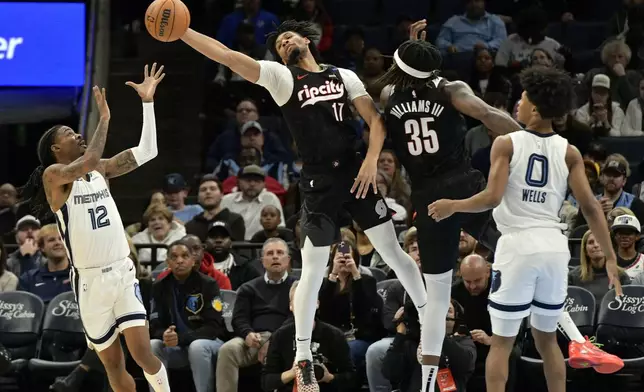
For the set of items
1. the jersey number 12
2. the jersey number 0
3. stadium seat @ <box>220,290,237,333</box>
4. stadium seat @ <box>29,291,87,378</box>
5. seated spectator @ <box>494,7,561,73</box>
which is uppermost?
seated spectator @ <box>494,7,561,73</box>

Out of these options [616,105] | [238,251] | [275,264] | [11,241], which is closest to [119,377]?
[275,264]

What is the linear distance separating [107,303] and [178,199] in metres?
4.86

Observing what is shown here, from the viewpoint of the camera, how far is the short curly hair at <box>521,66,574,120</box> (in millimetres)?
6973

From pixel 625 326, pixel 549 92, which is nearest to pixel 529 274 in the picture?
pixel 549 92

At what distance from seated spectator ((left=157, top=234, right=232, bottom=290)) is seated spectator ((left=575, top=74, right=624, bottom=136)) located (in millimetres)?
4421

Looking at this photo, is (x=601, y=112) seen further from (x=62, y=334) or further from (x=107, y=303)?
(x=107, y=303)

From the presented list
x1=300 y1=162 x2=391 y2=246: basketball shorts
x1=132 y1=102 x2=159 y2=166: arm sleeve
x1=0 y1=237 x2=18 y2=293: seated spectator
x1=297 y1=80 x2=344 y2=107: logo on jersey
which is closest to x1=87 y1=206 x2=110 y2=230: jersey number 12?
x1=132 y1=102 x2=159 y2=166: arm sleeve

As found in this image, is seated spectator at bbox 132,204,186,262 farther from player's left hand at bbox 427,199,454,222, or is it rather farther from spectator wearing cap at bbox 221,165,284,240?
player's left hand at bbox 427,199,454,222

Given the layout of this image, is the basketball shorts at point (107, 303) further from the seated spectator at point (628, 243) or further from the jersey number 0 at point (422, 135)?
the seated spectator at point (628, 243)

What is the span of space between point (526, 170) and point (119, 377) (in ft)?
9.89

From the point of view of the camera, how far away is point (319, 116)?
7707 millimetres

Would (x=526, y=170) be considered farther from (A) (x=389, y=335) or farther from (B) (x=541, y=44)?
(B) (x=541, y=44)

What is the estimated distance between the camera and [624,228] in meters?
10.0

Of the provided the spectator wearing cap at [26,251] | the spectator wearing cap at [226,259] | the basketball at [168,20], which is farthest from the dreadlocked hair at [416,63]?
the spectator wearing cap at [26,251]
